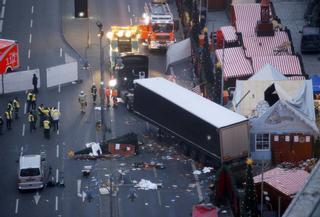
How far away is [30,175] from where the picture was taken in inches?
2702

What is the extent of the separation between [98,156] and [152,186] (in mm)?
5558

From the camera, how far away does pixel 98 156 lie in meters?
74.1

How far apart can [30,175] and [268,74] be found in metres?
18.4

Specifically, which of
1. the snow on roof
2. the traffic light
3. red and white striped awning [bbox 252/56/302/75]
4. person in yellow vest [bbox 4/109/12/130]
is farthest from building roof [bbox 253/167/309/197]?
the traffic light

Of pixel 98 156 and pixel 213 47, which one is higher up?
pixel 213 47

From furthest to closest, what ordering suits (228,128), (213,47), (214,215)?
(213,47) → (228,128) → (214,215)

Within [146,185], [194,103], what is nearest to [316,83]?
[194,103]

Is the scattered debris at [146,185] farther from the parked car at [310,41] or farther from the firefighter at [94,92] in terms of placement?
the parked car at [310,41]

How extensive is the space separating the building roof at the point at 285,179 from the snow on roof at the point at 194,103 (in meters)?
3.97

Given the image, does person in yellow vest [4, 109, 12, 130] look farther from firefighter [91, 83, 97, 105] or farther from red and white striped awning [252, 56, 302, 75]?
red and white striped awning [252, 56, 302, 75]

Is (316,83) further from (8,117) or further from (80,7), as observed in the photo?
(80,7)

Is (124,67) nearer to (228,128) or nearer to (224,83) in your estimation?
(224,83)

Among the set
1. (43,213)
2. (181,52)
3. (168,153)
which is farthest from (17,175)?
(181,52)

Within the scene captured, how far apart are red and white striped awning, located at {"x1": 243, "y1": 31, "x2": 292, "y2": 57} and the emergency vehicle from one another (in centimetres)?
1662
